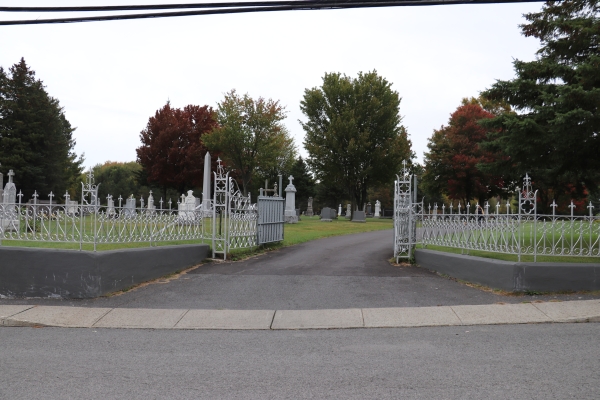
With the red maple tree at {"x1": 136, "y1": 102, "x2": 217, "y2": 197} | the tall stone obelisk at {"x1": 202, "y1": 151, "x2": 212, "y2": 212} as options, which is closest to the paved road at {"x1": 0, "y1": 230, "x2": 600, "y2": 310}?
the tall stone obelisk at {"x1": 202, "y1": 151, "x2": 212, "y2": 212}

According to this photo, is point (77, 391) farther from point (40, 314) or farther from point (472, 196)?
point (472, 196)

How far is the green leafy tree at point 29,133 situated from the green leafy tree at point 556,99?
4292 cm

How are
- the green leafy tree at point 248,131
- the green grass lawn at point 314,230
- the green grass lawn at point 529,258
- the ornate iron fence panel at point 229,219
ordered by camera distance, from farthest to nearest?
the green leafy tree at point 248,131, the green grass lawn at point 314,230, the ornate iron fence panel at point 229,219, the green grass lawn at point 529,258

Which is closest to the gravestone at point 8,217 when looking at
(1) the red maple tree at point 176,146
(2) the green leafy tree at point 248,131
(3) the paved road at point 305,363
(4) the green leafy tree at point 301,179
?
(3) the paved road at point 305,363

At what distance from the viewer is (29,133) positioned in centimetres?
4750

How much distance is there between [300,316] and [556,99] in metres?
7.17

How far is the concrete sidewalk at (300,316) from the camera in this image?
8516mm

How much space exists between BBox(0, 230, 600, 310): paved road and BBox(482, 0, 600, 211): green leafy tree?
3.63 m

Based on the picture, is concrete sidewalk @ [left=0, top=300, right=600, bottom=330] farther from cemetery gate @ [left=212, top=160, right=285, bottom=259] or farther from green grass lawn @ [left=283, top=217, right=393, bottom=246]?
green grass lawn @ [left=283, top=217, right=393, bottom=246]

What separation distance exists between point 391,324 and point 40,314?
576cm

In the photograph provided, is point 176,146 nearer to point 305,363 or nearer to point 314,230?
point 314,230

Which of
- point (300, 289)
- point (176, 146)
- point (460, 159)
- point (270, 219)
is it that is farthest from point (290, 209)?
point (300, 289)

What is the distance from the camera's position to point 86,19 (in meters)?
9.09

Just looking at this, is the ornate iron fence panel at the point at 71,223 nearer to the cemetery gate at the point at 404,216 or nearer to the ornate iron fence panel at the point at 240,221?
the ornate iron fence panel at the point at 240,221
